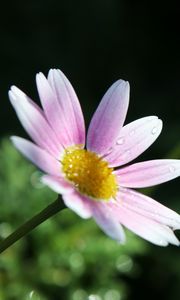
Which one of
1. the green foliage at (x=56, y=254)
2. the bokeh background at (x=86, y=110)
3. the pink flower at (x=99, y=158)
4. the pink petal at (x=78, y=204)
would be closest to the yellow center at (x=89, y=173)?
the pink flower at (x=99, y=158)

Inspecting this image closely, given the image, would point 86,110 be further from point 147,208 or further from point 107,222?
point 107,222

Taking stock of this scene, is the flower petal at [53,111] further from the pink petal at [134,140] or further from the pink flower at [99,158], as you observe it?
the pink petal at [134,140]

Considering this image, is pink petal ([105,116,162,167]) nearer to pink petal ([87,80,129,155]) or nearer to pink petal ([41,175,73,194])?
pink petal ([87,80,129,155])

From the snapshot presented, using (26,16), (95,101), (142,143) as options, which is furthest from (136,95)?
(142,143)

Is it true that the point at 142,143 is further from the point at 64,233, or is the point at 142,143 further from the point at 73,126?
the point at 64,233

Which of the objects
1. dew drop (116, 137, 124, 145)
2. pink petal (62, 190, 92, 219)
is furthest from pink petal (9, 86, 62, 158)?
dew drop (116, 137, 124, 145)

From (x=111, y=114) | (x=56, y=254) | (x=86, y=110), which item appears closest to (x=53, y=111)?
(x=111, y=114)

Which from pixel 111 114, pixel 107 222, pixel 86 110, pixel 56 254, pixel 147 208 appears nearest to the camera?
pixel 107 222
